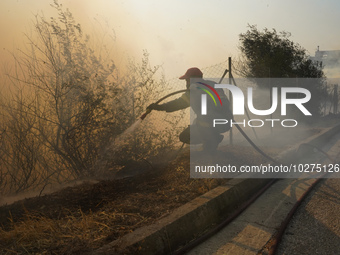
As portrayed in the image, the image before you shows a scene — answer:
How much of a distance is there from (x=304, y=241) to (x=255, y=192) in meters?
1.76

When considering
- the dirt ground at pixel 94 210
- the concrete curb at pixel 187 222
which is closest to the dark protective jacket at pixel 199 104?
the dirt ground at pixel 94 210

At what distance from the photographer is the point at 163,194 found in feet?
14.3

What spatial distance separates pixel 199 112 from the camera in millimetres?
6344

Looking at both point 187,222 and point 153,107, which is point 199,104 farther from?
point 187,222

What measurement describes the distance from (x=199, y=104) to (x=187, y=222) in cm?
331

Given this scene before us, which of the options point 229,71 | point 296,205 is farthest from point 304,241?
point 229,71

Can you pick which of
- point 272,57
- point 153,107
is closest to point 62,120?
point 153,107

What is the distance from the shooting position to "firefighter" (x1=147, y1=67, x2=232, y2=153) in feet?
20.0

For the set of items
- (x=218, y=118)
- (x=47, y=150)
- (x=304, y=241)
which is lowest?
(x=304, y=241)

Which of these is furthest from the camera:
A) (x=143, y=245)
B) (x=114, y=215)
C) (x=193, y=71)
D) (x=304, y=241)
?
(x=193, y=71)

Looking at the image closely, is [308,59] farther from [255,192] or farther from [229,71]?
[255,192]

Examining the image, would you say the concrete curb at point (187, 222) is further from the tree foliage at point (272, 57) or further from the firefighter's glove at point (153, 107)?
the tree foliage at point (272, 57)

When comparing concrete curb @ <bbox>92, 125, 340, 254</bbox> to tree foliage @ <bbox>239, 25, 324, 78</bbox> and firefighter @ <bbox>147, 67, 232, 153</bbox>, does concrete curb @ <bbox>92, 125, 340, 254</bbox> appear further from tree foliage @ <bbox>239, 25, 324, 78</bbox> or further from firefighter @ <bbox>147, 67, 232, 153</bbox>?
tree foliage @ <bbox>239, 25, 324, 78</bbox>

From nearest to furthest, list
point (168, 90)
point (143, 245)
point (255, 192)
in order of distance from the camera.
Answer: point (143, 245) → point (255, 192) → point (168, 90)
